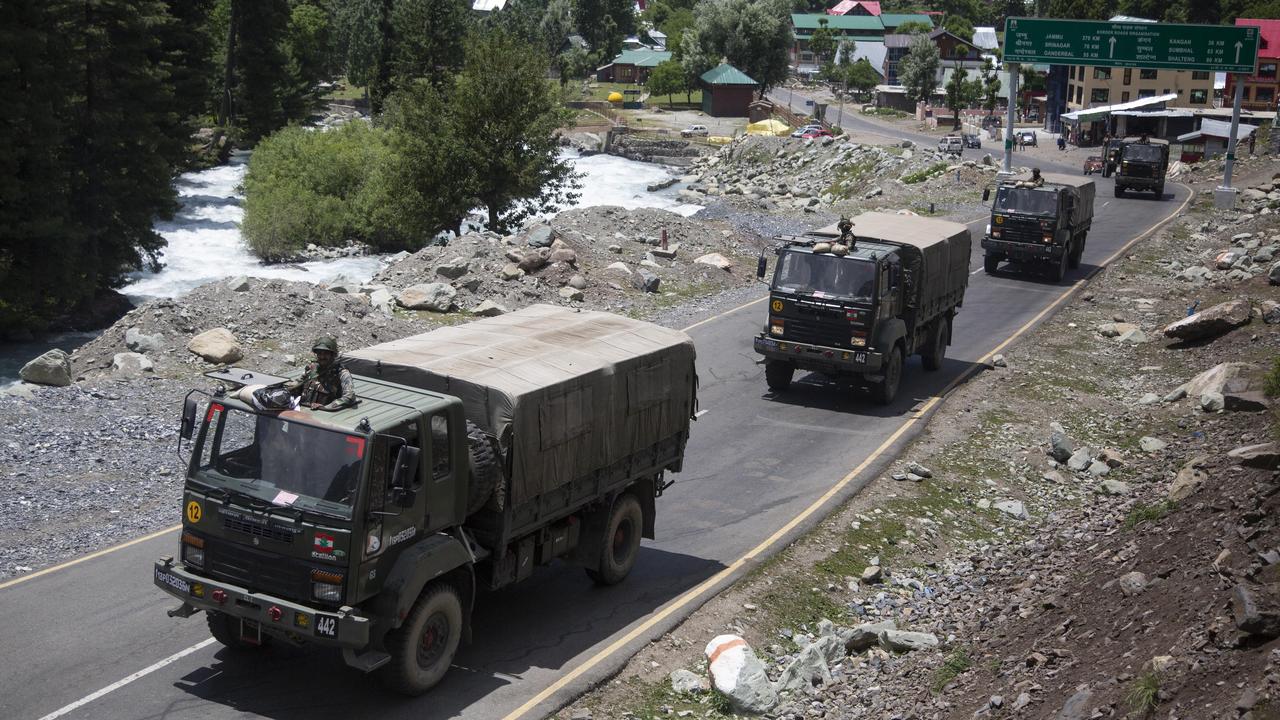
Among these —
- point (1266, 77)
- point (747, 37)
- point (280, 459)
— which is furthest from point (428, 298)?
point (747, 37)

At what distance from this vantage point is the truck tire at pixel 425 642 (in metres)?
10.3

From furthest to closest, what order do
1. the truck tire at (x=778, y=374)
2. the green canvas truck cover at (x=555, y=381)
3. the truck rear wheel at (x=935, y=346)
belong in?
the truck rear wheel at (x=935, y=346) → the truck tire at (x=778, y=374) → the green canvas truck cover at (x=555, y=381)

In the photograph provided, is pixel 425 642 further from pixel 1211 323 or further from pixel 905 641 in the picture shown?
pixel 1211 323

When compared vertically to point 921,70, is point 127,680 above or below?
below

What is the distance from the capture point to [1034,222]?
35.7 meters

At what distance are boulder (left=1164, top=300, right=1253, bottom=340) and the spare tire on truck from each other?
2117 cm

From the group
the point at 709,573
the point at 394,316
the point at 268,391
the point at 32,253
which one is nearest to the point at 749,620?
the point at 709,573

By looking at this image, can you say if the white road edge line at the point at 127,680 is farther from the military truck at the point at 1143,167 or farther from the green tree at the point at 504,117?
the military truck at the point at 1143,167

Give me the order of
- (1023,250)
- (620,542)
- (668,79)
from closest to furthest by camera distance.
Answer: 1. (620,542)
2. (1023,250)
3. (668,79)

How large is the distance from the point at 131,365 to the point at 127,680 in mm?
12097

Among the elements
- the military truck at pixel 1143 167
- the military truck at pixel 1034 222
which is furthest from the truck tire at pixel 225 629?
the military truck at pixel 1143 167

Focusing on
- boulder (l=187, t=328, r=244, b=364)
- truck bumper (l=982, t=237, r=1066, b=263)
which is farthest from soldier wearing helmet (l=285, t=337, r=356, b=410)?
truck bumper (l=982, t=237, r=1066, b=263)

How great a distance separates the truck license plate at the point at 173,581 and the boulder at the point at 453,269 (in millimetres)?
20169

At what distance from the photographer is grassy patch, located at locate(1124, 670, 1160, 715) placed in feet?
29.6
